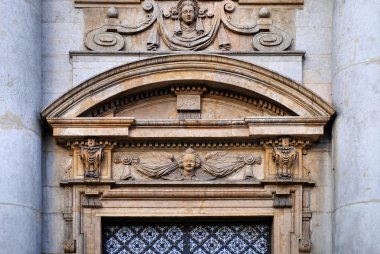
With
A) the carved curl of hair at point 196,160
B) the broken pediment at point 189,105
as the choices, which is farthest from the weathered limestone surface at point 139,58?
the carved curl of hair at point 196,160

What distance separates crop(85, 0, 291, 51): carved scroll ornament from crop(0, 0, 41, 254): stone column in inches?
39.8

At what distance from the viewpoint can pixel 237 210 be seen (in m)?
17.0

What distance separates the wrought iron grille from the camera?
17.4m

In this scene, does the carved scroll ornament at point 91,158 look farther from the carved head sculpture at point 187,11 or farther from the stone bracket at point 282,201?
the stone bracket at point 282,201

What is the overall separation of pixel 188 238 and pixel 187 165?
110 centimetres

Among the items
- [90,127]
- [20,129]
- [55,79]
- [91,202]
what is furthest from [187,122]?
[20,129]

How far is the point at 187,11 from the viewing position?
17.5m

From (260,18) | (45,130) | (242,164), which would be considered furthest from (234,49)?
(45,130)

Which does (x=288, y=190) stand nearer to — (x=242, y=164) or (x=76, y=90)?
(x=242, y=164)

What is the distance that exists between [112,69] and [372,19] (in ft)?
11.9

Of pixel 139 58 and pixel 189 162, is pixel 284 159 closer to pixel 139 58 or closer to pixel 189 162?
pixel 189 162

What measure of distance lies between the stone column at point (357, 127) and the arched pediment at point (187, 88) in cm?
42

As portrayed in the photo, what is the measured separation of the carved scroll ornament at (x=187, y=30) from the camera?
17.5 m

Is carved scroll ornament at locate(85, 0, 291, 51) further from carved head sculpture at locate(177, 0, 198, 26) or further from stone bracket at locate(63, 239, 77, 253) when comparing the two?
stone bracket at locate(63, 239, 77, 253)
